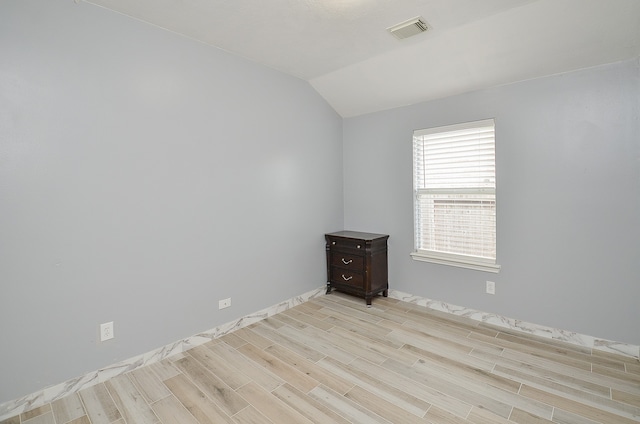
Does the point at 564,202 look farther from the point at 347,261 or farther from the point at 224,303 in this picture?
the point at 224,303

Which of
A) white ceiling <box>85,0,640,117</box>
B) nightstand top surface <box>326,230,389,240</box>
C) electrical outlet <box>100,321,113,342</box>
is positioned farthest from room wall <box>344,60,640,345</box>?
electrical outlet <box>100,321,113,342</box>

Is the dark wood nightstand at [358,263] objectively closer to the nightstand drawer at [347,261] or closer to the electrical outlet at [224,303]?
the nightstand drawer at [347,261]

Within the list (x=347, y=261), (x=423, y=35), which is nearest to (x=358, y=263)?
(x=347, y=261)

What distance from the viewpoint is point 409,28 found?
8.24ft

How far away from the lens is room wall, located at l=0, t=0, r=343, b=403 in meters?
1.95

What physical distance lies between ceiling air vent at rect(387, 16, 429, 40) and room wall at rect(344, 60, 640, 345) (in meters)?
0.97

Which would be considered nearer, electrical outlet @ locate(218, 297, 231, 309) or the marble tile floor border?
the marble tile floor border

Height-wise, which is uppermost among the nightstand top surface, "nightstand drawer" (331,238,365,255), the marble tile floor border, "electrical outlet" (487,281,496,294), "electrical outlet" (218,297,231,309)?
the nightstand top surface

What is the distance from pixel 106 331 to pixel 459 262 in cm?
316

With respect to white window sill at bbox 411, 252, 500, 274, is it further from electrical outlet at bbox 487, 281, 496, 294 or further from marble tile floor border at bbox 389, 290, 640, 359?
marble tile floor border at bbox 389, 290, 640, 359

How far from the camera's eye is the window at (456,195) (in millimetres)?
3104

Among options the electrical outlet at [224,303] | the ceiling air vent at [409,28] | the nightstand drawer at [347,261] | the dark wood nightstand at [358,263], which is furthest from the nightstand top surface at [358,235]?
the ceiling air vent at [409,28]

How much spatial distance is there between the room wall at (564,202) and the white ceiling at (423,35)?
20cm

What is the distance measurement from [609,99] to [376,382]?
2809 mm
